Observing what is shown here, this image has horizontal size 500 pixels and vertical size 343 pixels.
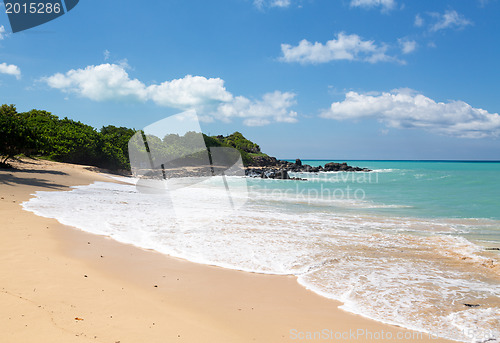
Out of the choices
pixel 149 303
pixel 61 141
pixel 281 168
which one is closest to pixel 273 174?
pixel 281 168

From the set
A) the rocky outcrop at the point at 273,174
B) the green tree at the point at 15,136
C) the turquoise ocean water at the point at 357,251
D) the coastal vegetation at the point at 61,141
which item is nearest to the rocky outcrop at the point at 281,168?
the rocky outcrop at the point at 273,174

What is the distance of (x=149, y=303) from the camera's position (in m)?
4.51

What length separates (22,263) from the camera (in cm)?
552

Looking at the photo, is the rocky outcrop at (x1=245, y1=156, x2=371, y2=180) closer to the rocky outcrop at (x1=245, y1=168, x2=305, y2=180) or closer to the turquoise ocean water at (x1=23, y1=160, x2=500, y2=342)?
the rocky outcrop at (x1=245, y1=168, x2=305, y2=180)

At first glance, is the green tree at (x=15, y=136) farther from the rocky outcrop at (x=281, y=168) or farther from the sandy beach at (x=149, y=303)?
the rocky outcrop at (x=281, y=168)

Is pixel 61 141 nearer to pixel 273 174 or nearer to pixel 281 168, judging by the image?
pixel 273 174

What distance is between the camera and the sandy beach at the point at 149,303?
363 centimetres

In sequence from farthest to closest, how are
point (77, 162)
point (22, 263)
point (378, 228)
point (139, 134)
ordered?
point (139, 134), point (77, 162), point (378, 228), point (22, 263)

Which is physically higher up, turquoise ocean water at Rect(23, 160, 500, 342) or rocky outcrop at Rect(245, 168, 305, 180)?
rocky outcrop at Rect(245, 168, 305, 180)

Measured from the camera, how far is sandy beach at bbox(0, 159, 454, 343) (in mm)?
3635

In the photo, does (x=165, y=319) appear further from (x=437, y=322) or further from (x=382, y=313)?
(x=437, y=322)

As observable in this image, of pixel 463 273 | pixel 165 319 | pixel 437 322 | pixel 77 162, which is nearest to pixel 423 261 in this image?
pixel 463 273

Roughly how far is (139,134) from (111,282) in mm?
62756

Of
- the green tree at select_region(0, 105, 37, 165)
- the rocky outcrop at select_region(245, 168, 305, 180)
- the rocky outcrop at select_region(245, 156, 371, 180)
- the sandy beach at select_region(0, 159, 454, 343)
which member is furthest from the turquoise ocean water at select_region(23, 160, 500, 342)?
the rocky outcrop at select_region(245, 156, 371, 180)
